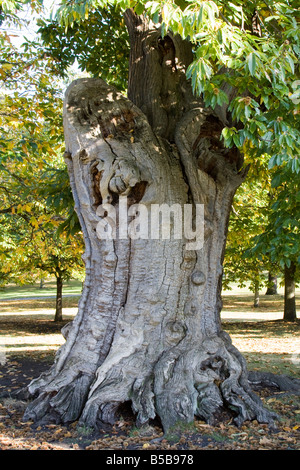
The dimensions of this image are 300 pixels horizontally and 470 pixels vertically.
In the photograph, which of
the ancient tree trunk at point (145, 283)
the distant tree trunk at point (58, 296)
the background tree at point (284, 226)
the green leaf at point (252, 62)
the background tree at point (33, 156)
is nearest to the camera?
the green leaf at point (252, 62)

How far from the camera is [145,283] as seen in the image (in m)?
5.08

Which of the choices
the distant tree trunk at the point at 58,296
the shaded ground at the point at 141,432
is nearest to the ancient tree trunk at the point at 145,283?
the shaded ground at the point at 141,432

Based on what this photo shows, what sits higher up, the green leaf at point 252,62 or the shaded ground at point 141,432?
the green leaf at point 252,62

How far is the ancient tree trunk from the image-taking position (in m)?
4.71

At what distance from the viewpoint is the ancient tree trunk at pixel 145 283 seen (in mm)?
4715

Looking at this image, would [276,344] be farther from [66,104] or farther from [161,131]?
[66,104]

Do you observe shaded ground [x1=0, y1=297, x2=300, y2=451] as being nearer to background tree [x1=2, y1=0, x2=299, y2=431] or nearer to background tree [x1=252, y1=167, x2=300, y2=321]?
background tree [x1=2, y1=0, x2=299, y2=431]

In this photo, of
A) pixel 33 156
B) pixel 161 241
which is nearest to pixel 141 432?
pixel 161 241

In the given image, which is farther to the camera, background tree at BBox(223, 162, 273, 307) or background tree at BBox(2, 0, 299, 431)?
background tree at BBox(223, 162, 273, 307)

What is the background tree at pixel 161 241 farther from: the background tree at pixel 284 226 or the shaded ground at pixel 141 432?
the background tree at pixel 284 226

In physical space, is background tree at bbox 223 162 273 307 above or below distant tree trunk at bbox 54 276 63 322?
above

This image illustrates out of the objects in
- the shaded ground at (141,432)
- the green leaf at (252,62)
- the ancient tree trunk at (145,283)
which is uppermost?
the green leaf at (252,62)

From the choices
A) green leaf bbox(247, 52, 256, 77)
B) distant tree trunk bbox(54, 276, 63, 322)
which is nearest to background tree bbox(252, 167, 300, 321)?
green leaf bbox(247, 52, 256, 77)

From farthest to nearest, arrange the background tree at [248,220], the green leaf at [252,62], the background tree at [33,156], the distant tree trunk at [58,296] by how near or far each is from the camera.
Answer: the distant tree trunk at [58,296]
the background tree at [248,220]
the background tree at [33,156]
the green leaf at [252,62]
